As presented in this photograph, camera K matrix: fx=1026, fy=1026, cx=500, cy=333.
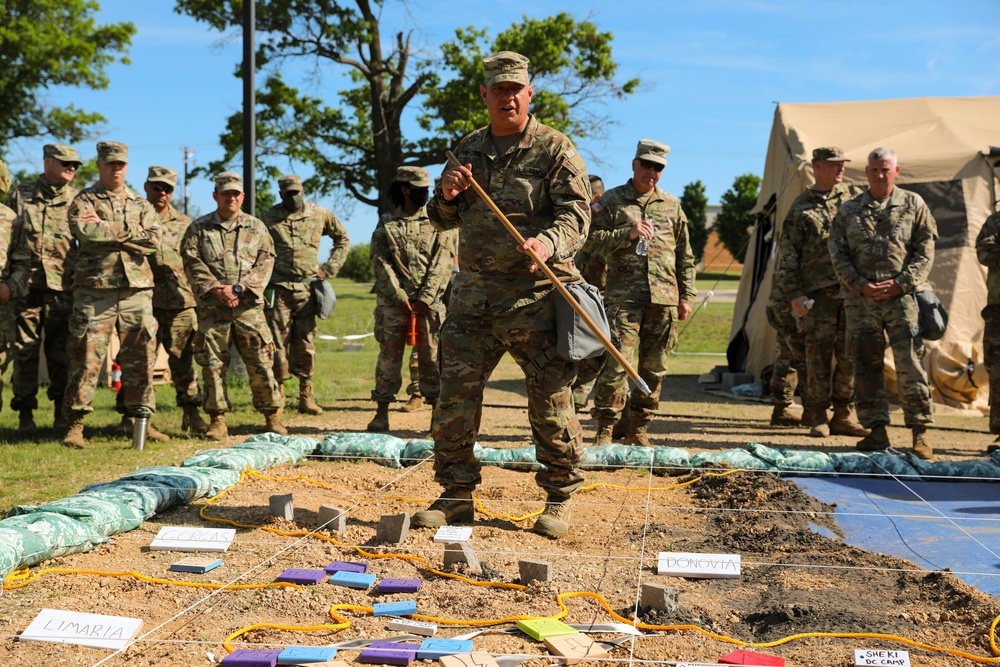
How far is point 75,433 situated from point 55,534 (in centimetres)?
353

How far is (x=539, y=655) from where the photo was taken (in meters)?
3.65

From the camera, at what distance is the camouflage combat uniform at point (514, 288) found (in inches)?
214

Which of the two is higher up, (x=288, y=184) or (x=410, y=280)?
(x=288, y=184)

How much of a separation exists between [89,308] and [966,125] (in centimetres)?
1024

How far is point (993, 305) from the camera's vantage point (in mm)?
8609

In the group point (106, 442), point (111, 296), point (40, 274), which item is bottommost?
point (106, 442)

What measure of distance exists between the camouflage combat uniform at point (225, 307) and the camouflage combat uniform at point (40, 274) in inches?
50.2

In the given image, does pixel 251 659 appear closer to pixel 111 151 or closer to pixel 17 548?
pixel 17 548

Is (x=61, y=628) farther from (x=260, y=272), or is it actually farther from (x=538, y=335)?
(x=260, y=272)

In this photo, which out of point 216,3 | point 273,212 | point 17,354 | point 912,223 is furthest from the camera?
point 216,3

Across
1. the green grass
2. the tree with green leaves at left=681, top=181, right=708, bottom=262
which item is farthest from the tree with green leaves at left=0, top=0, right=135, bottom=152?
the tree with green leaves at left=681, top=181, right=708, bottom=262

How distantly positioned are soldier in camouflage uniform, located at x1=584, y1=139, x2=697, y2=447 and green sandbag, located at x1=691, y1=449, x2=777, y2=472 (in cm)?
77

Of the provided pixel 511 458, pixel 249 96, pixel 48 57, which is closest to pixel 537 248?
pixel 511 458

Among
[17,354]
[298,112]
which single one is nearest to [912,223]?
[17,354]
